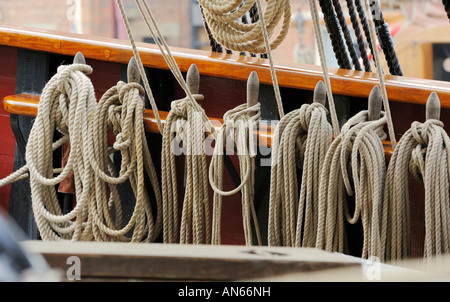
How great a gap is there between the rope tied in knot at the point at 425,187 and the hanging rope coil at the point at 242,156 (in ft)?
1.22

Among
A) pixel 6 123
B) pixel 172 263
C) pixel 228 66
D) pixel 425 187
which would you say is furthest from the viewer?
pixel 6 123

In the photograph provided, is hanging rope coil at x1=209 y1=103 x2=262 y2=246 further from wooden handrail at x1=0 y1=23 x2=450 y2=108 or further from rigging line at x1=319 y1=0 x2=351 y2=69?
rigging line at x1=319 y1=0 x2=351 y2=69

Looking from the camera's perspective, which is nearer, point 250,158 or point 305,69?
point 250,158

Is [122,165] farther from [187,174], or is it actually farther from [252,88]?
[252,88]

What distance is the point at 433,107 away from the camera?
1.53 metres

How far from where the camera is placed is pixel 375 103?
1625 millimetres

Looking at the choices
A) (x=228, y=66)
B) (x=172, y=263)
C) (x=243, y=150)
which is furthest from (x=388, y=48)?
(x=172, y=263)

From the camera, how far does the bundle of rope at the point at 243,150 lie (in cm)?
169

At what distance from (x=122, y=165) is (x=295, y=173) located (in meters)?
0.51

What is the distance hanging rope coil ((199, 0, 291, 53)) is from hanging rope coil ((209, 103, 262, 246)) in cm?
21

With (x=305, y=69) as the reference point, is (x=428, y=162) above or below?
below
